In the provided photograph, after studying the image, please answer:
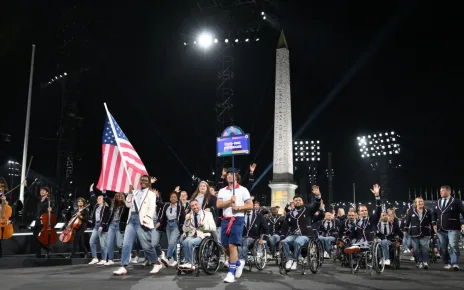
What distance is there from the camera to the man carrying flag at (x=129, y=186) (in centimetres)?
838

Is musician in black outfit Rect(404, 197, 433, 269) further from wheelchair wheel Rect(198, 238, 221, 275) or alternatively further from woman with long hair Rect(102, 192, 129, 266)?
woman with long hair Rect(102, 192, 129, 266)

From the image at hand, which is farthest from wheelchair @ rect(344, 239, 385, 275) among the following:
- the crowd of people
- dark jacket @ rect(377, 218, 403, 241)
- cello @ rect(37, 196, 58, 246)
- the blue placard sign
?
the blue placard sign

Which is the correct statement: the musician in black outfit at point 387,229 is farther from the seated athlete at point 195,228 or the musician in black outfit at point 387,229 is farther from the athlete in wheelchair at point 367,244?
the seated athlete at point 195,228

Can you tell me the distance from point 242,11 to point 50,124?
17.3 metres

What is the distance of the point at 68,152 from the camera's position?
21.5 meters

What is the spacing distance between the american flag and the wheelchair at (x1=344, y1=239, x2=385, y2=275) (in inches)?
183

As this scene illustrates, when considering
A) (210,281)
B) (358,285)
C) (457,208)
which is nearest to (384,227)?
(457,208)

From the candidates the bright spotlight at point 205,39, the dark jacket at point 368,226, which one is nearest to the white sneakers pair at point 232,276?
the dark jacket at point 368,226

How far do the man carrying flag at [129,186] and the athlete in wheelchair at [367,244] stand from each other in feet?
13.3

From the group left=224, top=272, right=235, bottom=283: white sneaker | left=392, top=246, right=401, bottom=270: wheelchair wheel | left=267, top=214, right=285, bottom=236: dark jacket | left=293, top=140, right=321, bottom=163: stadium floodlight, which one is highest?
left=293, top=140, right=321, bottom=163: stadium floodlight

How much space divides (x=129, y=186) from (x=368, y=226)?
18.0ft

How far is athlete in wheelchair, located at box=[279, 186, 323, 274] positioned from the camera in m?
9.34

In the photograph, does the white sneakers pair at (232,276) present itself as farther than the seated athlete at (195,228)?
No

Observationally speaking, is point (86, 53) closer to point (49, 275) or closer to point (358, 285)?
point (49, 275)
